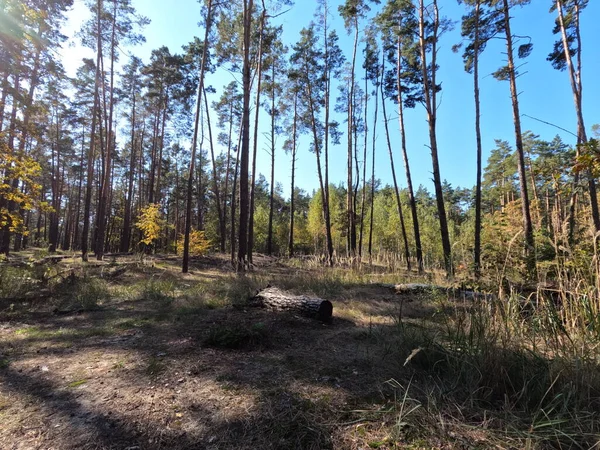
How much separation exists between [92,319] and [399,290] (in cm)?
591

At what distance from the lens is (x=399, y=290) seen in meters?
6.33

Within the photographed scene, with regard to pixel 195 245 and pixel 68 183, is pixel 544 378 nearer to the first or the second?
pixel 195 245

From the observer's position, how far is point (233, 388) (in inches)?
86.1

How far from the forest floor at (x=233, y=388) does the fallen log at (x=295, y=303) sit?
129mm

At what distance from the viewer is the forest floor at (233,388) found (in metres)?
1.62

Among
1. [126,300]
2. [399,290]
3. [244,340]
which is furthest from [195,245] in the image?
[244,340]

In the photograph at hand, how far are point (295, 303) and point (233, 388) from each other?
2.27 metres

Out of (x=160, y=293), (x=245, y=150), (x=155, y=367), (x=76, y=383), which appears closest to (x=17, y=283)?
(x=160, y=293)

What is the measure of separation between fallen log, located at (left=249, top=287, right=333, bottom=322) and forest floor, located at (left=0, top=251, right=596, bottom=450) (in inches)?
5.1

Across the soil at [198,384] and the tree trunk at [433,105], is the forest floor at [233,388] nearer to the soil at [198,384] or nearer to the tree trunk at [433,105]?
the soil at [198,384]

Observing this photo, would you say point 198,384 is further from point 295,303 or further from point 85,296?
point 85,296

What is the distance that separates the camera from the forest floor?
162 cm

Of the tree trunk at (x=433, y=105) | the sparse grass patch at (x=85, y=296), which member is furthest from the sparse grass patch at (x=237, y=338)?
the tree trunk at (x=433, y=105)

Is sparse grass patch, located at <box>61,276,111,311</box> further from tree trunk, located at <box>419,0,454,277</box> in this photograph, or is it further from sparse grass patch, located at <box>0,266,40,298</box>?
tree trunk, located at <box>419,0,454,277</box>
